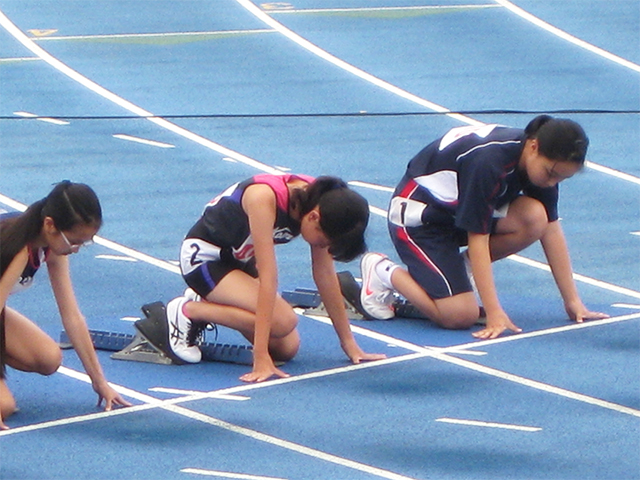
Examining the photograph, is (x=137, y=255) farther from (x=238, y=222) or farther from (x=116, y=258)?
(x=238, y=222)

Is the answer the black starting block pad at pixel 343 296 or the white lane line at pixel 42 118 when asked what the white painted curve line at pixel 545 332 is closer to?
the black starting block pad at pixel 343 296

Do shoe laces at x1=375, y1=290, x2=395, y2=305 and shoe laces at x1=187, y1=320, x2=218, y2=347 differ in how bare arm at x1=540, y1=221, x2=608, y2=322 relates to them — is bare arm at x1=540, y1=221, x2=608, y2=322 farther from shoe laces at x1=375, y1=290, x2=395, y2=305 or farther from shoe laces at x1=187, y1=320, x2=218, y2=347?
shoe laces at x1=187, y1=320, x2=218, y2=347

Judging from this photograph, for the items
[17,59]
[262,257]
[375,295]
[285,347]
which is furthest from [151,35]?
[262,257]

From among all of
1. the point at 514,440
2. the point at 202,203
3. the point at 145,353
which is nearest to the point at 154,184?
the point at 202,203

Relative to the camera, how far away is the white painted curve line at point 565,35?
1452 cm

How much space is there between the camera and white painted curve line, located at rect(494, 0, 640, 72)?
14525 mm

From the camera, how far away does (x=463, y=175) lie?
686 centimetres

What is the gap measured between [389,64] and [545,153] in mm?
8245

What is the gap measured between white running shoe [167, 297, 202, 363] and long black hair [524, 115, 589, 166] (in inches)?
71.4

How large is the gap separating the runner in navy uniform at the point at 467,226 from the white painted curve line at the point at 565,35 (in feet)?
24.6

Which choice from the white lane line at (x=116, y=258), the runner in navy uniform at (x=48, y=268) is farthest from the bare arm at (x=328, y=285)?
the white lane line at (x=116, y=258)

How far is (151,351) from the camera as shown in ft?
21.5

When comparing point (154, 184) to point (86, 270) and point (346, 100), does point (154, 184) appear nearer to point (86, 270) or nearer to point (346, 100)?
Answer: point (86, 270)

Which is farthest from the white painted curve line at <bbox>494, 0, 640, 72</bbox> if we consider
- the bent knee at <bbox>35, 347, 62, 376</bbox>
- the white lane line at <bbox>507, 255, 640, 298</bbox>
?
the bent knee at <bbox>35, 347, 62, 376</bbox>
